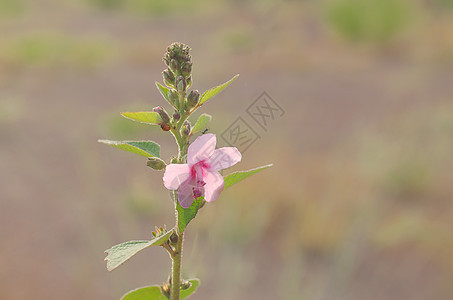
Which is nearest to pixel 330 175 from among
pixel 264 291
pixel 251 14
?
pixel 264 291

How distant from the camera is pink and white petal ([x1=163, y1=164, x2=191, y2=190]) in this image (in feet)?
1.21

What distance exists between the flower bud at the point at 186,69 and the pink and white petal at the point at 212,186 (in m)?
0.10

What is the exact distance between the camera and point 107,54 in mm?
6746

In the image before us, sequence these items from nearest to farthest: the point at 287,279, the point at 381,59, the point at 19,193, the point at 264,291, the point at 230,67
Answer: the point at 287,279
the point at 264,291
the point at 19,193
the point at 230,67
the point at 381,59

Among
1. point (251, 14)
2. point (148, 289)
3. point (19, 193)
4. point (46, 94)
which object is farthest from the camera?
point (251, 14)

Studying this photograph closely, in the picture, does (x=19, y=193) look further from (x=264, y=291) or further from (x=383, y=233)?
(x=383, y=233)

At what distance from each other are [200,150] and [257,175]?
110 inches

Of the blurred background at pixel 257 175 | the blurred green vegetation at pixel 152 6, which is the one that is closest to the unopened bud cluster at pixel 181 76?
the blurred background at pixel 257 175

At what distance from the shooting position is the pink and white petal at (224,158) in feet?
1.26

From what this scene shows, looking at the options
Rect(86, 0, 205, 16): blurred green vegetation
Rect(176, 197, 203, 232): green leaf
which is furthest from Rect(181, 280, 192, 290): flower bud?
Rect(86, 0, 205, 16): blurred green vegetation

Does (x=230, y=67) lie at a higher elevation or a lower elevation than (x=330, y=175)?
higher

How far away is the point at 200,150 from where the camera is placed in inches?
15.0

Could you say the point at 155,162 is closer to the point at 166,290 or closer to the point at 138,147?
the point at 138,147

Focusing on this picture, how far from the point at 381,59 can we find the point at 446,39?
3.82ft
